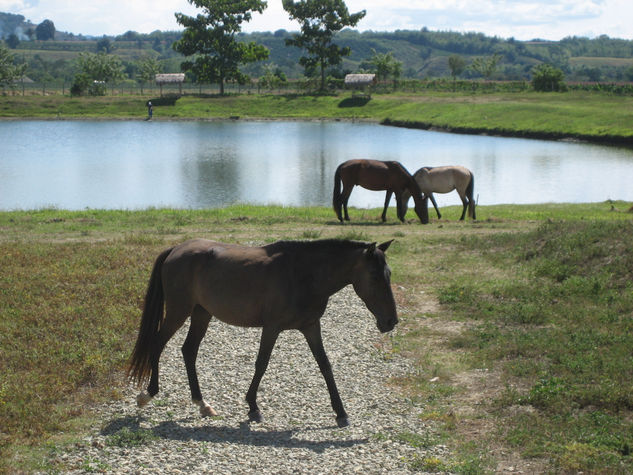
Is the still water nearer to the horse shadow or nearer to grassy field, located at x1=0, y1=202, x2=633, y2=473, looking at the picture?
grassy field, located at x1=0, y1=202, x2=633, y2=473

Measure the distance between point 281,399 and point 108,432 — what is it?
7.87 feet

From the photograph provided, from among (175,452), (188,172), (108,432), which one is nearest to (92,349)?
(108,432)

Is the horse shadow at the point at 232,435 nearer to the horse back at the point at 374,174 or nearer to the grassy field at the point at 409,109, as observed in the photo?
the horse back at the point at 374,174

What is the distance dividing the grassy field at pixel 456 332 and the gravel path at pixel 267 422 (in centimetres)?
34

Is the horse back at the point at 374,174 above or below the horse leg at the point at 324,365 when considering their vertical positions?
above

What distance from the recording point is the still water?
118 feet

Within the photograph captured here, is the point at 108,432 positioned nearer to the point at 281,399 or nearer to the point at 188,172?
the point at 281,399

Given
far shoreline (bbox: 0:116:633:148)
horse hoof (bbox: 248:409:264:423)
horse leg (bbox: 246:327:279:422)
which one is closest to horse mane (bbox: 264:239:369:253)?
horse leg (bbox: 246:327:279:422)

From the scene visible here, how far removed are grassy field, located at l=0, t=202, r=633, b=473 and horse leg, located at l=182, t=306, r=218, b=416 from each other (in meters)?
1.13

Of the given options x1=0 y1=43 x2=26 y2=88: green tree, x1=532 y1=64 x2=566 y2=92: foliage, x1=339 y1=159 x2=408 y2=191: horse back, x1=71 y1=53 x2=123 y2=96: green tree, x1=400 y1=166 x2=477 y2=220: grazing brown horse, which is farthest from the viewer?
x1=0 y1=43 x2=26 y2=88: green tree

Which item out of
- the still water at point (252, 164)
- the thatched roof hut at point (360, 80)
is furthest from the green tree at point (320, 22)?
the still water at point (252, 164)

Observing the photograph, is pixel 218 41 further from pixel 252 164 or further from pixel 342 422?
pixel 342 422

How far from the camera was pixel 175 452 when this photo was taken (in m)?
8.08

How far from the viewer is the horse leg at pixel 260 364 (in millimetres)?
8898
